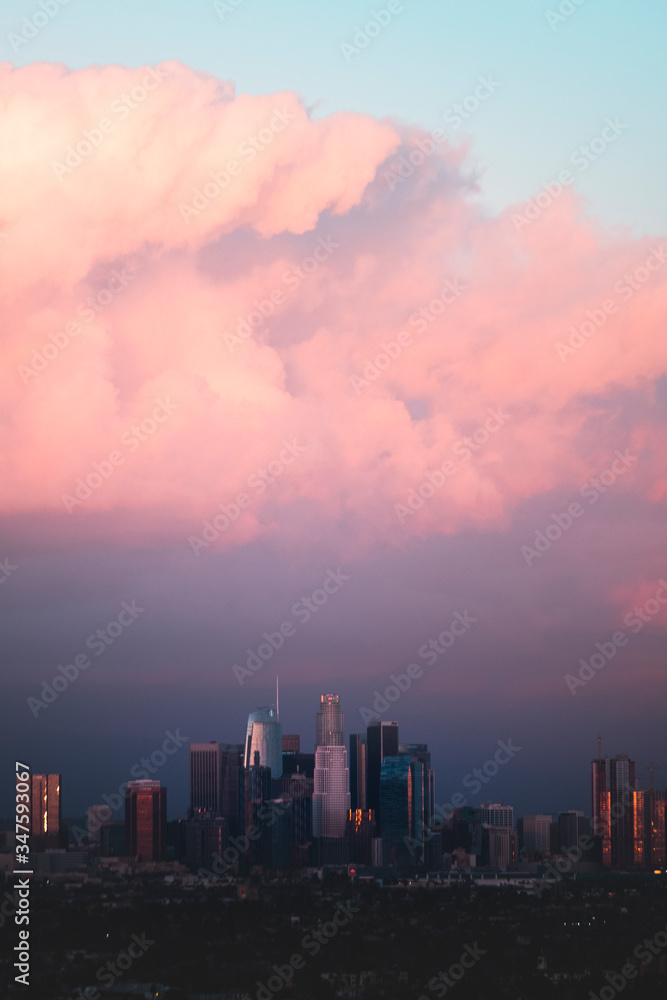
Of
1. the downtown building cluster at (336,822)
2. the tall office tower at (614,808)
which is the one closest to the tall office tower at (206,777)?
the downtown building cluster at (336,822)

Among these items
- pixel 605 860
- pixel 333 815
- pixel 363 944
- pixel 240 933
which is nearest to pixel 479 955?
pixel 363 944

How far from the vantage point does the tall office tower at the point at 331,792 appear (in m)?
90.8

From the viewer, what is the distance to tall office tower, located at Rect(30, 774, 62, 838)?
65.4m

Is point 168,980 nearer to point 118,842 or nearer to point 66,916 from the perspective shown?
point 66,916

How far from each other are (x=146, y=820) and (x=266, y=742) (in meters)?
19.3

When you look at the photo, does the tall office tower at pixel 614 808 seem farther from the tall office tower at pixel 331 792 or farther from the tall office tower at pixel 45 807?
the tall office tower at pixel 45 807

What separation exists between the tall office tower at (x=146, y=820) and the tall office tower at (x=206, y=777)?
6950 mm

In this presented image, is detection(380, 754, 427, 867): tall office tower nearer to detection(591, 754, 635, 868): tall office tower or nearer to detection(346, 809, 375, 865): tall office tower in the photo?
detection(346, 809, 375, 865): tall office tower

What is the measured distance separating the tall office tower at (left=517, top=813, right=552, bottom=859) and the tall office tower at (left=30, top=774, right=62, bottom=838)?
1469 inches

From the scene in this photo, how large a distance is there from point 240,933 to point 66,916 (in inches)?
259

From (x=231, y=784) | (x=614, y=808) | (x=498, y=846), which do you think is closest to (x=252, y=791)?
(x=231, y=784)

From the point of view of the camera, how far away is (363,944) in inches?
1742

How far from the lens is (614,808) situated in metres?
83.6

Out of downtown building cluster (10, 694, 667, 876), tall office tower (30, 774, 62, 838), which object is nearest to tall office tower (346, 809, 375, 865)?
downtown building cluster (10, 694, 667, 876)
